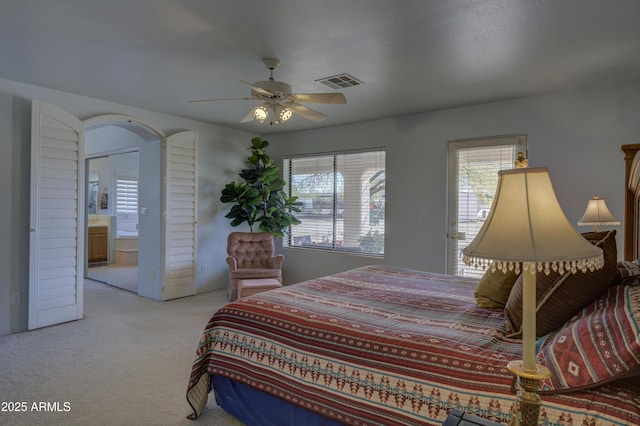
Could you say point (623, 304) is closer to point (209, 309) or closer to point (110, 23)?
point (110, 23)

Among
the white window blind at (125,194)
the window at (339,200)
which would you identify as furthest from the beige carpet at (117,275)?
the window at (339,200)

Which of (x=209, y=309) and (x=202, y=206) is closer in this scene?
(x=209, y=309)

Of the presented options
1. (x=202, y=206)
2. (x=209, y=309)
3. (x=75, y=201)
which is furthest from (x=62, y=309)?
(x=202, y=206)

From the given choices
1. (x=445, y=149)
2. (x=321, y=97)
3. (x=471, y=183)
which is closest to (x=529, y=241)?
(x=321, y=97)

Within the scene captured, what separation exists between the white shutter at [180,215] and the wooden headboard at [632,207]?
189 inches

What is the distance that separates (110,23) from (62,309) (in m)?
3.02

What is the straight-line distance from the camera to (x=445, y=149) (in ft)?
14.1

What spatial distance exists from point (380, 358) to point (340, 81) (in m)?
2.67

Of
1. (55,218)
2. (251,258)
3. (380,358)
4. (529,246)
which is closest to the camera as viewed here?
(529,246)

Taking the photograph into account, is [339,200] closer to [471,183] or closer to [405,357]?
[471,183]

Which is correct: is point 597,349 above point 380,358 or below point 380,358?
above

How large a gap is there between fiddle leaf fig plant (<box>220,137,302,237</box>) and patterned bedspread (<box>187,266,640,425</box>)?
292 cm

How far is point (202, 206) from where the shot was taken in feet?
17.2

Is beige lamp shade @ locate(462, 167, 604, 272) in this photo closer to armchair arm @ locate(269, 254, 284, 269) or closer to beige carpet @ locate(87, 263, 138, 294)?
armchair arm @ locate(269, 254, 284, 269)
